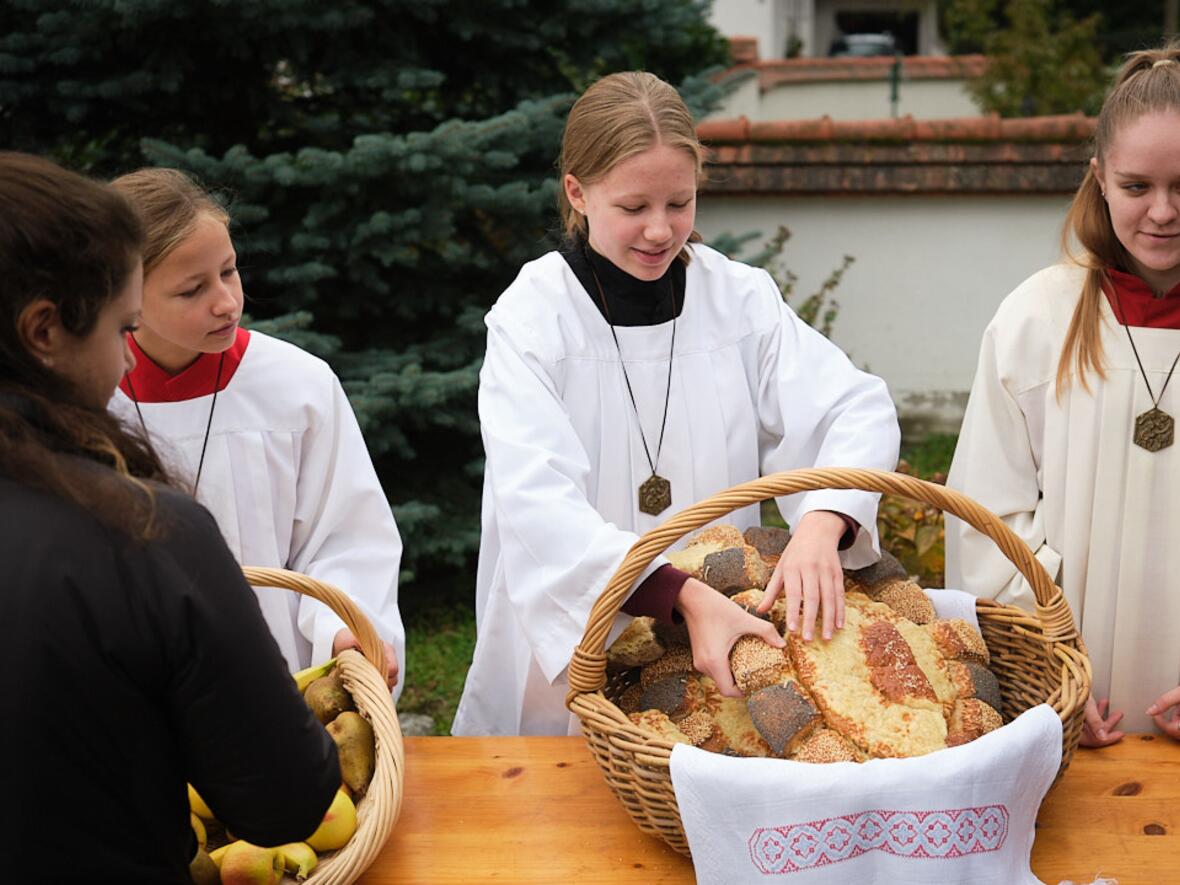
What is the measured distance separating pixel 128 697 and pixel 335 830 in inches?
25.8

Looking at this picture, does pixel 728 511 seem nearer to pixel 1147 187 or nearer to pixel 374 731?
pixel 374 731

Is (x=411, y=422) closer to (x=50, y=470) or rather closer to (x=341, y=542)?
(x=341, y=542)

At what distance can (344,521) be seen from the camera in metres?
2.64

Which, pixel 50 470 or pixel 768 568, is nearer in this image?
pixel 50 470

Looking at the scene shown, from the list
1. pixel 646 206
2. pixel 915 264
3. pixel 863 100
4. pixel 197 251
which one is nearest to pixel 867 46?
pixel 863 100

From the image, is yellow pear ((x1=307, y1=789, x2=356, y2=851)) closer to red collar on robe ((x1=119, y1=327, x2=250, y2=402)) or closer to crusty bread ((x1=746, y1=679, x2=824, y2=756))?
crusty bread ((x1=746, y1=679, x2=824, y2=756))

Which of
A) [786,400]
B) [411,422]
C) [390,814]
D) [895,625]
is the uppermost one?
[786,400]

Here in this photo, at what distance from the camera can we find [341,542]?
2.64m

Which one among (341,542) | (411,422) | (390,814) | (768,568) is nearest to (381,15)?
(411,422)

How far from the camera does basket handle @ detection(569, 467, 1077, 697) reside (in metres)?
2.00

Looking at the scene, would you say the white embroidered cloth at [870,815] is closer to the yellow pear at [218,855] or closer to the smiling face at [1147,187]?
the yellow pear at [218,855]

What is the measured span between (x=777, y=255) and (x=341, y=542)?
5.60 meters

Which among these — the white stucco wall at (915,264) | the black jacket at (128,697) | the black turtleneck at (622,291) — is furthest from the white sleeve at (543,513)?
the white stucco wall at (915,264)

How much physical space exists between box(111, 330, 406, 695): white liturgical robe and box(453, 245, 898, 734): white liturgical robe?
0.26 m
